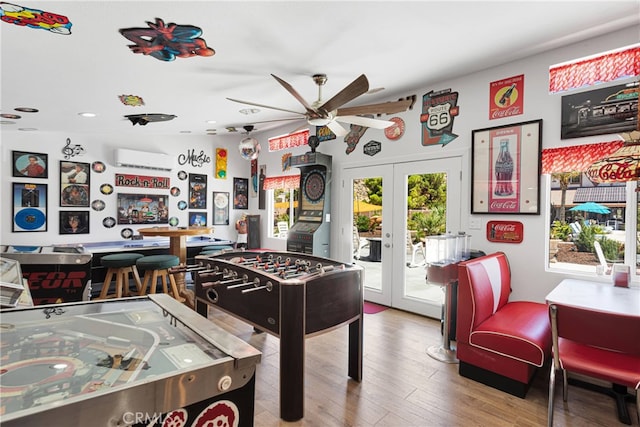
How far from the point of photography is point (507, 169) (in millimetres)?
3555

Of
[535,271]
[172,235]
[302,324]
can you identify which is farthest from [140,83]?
[535,271]

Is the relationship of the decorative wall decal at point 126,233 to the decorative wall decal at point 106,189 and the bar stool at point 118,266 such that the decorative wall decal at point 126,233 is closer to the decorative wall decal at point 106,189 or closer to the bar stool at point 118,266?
the decorative wall decal at point 106,189

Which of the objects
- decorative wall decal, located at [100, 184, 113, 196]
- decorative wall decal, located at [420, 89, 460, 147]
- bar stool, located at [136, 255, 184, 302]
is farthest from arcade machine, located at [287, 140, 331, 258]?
decorative wall decal, located at [100, 184, 113, 196]

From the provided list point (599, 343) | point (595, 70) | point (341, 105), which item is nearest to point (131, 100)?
point (341, 105)

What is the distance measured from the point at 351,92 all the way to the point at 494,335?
220 cm

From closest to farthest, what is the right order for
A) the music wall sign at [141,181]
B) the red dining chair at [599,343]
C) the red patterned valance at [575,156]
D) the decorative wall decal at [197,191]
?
the red dining chair at [599,343] → the red patterned valance at [575,156] → the music wall sign at [141,181] → the decorative wall decal at [197,191]

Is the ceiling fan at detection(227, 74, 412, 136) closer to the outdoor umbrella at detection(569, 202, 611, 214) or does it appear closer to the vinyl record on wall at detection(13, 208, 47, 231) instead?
the outdoor umbrella at detection(569, 202, 611, 214)

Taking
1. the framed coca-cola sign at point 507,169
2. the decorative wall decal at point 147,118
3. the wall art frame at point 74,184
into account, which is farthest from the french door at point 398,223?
the wall art frame at point 74,184

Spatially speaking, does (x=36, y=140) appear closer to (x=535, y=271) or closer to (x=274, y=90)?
(x=274, y=90)

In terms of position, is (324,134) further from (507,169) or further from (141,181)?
(141,181)

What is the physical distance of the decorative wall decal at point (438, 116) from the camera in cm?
401

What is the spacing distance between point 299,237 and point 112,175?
3.29 metres

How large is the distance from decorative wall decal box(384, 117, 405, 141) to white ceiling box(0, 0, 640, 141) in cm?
58

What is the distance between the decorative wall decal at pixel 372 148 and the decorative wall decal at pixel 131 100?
292 centimetres
